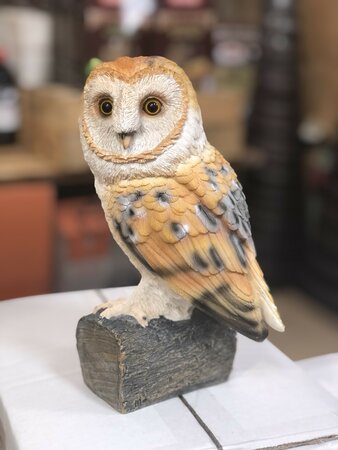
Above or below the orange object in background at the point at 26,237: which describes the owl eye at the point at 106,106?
above

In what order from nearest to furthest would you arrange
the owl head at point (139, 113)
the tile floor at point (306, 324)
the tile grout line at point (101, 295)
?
→ 1. the owl head at point (139, 113)
2. the tile grout line at point (101, 295)
3. the tile floor at point (306, 324)

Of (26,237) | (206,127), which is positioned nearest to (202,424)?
(26,237)

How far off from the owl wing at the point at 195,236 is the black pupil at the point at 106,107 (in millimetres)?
93

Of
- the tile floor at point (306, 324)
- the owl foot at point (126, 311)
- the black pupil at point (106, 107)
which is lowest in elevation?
the tile floor at point (306, 324)

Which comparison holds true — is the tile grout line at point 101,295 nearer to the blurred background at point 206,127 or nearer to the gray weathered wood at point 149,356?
the gray weathered wood at point 149,356

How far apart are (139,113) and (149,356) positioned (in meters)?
0.32

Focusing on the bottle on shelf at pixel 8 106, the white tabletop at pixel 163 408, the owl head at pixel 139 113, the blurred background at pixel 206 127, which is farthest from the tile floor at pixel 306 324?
the bottle on shelf at pixel 8 106

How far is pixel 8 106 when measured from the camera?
1.60 m

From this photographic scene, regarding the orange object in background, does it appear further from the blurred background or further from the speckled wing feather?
the speckled wing feather

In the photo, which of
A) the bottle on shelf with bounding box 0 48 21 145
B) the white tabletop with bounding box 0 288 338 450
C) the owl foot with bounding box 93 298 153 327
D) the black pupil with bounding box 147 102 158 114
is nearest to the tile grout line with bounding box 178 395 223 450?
the white tabletop with bounding box 0 288 338 450

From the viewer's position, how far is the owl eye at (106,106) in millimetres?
802

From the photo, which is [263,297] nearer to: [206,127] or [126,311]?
[126,311]

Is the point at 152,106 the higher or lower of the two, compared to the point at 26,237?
higher

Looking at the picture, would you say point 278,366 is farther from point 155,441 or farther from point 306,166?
point 306,166
